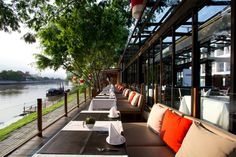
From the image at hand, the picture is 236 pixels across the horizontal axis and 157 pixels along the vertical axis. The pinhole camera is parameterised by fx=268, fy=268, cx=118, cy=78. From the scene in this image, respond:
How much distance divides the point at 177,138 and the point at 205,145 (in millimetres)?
859

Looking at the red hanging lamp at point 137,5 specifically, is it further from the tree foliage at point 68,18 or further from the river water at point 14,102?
the river water at point 14,102

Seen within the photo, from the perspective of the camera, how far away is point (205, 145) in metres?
2.07

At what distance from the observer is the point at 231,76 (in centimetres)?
236

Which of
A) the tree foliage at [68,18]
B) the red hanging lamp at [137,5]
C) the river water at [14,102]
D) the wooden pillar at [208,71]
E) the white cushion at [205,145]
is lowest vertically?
the river water at [14,102]

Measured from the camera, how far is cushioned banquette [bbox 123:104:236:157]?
1972 mm

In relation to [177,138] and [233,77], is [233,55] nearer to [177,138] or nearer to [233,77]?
[233,77]

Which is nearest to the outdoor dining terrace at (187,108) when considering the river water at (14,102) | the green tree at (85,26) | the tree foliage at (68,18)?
the tree foliage at (68,18)

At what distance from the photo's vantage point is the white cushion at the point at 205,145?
1862 millimetres

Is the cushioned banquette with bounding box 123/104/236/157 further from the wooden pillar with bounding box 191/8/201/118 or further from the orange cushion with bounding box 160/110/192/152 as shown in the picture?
the wooden pillar with bounding box 191/8/201/118

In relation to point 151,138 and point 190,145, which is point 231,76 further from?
point 151,138

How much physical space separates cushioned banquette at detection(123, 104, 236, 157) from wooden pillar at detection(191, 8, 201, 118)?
184 millimetres

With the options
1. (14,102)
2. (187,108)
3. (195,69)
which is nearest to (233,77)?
(195,69)

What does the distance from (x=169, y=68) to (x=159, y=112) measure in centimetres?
139

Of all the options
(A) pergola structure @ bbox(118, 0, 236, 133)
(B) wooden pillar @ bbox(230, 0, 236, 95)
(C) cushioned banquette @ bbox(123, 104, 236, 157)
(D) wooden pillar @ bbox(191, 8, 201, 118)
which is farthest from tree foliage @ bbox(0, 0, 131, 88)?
(B) wooden pillar @ bbox(230, 0, 236, 95)
